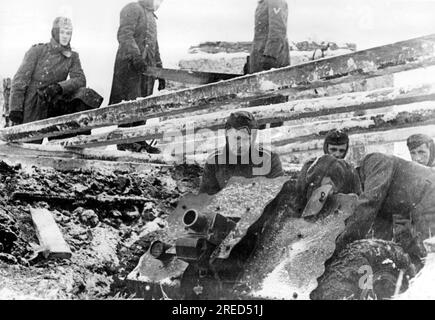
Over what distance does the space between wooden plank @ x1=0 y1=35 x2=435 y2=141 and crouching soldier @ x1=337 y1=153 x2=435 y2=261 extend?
56cm

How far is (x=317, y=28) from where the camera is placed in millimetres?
10508

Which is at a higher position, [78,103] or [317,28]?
[317,28]

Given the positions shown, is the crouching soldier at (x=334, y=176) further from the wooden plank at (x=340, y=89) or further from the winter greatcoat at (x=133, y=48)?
the wooden plank at (x=340, y=89)

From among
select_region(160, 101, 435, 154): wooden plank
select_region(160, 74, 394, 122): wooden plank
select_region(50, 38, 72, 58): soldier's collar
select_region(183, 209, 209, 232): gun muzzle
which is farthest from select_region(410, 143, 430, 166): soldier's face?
select_region(160, 74, 394, 122): wooden plank

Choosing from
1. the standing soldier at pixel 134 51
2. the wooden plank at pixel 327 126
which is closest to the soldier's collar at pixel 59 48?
the standing soldier at pixel 134 51

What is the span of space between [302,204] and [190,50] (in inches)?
359

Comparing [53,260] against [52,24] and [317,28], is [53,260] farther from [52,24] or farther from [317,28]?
[317,28]

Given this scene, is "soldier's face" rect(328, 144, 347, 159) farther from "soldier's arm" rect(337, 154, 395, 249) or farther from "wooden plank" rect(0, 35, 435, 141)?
"wooden plank" rect(0, 35, 435, 141)

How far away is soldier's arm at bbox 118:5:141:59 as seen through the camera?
298 inches

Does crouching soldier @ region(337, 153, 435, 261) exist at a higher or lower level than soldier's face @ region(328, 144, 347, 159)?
lower

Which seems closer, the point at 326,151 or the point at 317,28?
the point at 326,151

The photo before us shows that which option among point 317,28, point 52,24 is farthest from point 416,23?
point 317,28

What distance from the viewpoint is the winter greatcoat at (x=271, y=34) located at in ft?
22.6

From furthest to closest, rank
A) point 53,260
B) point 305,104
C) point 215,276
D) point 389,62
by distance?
1. point 305,104
2. point 53,260
3. point 389,62
4. point 215,276
